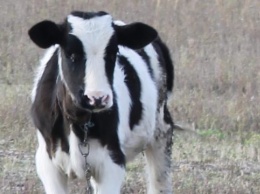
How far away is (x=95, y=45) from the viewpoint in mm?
5996

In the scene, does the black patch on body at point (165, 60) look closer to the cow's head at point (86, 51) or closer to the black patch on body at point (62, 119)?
the black patch on body at point (62, 119)

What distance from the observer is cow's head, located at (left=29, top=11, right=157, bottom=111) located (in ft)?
19.0

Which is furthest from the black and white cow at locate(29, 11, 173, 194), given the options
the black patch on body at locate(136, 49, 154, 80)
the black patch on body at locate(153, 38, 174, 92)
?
the black patch on body at locate(153, 38, 174, 92)

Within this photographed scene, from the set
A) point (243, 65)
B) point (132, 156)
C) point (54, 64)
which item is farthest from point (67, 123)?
point (243, 65)

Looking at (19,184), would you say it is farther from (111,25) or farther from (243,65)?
(243,65)

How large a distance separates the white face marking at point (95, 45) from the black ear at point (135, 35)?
0.55 ft

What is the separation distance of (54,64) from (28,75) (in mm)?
6138

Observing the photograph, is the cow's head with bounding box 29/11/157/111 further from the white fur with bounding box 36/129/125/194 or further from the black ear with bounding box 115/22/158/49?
the white fur with bounding box 36/129/125/194

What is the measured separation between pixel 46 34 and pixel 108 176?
0.98m

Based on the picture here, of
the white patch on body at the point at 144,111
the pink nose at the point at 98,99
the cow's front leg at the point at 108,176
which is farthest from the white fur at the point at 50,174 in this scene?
the pink nose at the point at 98,99

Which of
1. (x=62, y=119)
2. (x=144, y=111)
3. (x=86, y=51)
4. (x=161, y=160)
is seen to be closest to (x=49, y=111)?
(x=62, y=119)

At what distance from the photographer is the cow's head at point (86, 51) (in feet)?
19.0

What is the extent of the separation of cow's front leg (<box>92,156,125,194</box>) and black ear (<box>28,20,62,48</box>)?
0.82 meters

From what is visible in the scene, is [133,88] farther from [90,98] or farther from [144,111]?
[90,98]
